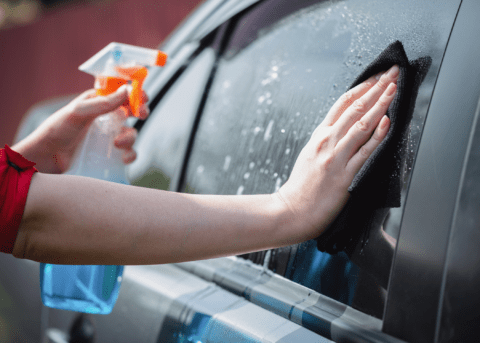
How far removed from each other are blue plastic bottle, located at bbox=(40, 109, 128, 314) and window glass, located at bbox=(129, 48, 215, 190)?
0.16 meters

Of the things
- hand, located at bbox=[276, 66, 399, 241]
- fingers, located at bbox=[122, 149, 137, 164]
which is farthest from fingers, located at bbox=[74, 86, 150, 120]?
hand, located at bbox=[276, 66, 399, 241]

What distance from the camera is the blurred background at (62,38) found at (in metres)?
5.05

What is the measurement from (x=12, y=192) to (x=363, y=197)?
21.5 inches

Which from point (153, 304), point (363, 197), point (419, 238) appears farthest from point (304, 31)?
point (153, 304)

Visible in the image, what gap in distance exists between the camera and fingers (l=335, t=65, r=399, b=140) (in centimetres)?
74

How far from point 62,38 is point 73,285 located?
652cm

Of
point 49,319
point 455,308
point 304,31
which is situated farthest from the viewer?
point 49,319

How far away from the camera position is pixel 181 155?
1.30m

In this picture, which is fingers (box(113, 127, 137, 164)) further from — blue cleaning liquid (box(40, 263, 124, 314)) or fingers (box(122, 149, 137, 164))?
blue cleaning liquid (box(40, 263, 124, 314))

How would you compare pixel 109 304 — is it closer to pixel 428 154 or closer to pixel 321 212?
pixel 321 212

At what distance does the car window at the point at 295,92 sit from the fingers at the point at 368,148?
4cm

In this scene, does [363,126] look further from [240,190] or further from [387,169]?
[240,190]

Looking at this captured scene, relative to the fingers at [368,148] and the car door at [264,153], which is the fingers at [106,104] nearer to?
the car door at [264,153]

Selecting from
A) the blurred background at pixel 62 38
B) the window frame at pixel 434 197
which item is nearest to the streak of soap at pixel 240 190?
the window frame at pixel 434 197
